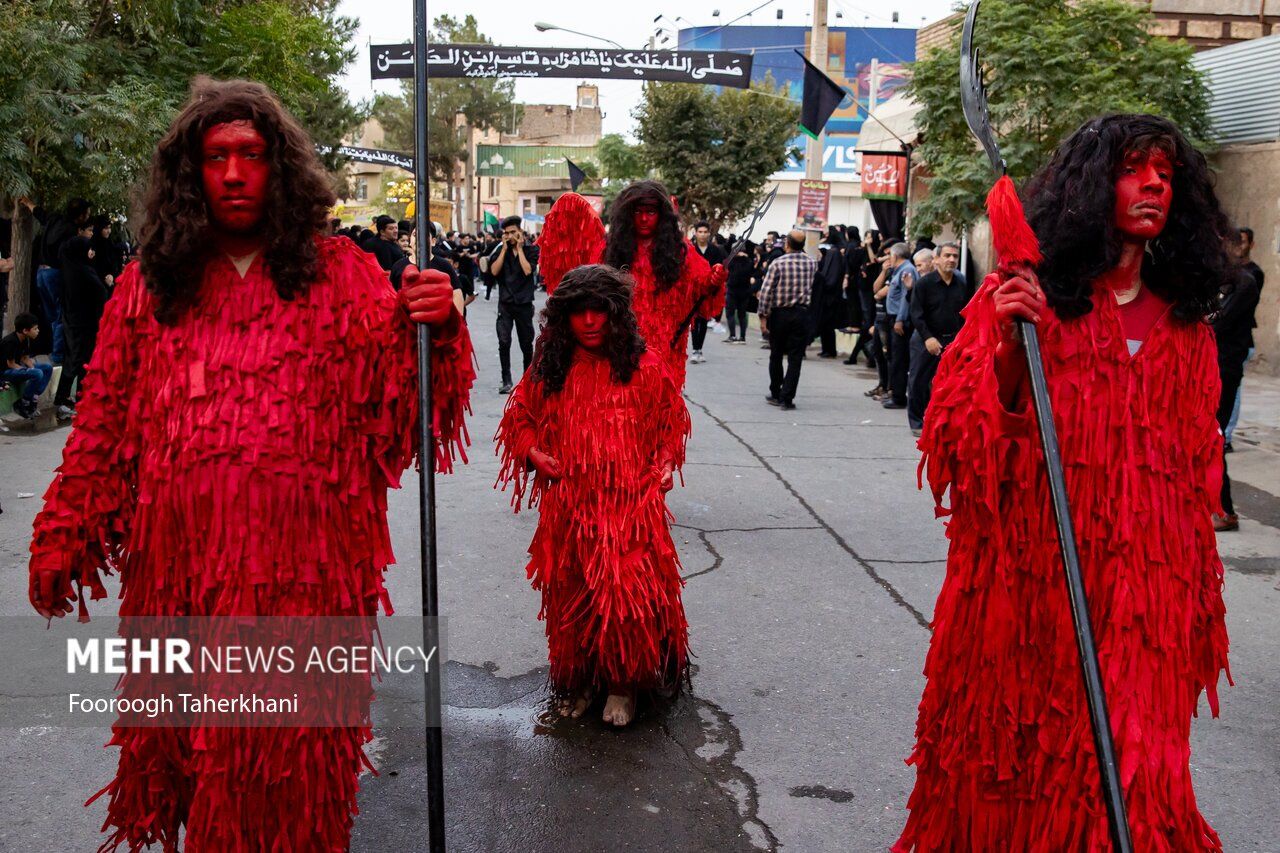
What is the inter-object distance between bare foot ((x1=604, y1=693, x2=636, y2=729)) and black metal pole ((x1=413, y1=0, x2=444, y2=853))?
1.79 meters

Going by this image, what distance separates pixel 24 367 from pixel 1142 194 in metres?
9.80

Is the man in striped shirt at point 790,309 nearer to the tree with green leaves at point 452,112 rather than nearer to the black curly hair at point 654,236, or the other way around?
the black curly hair at point 654,236

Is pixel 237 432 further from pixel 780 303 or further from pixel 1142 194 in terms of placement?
pixel 780 303

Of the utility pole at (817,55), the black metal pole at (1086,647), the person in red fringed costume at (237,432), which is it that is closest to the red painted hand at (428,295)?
the person in red fringed costume at (237,432)

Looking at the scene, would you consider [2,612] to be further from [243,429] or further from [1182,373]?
[1182,373]

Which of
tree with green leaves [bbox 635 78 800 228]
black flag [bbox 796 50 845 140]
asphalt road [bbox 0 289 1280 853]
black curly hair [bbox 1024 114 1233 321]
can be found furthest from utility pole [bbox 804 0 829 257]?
black curly hair [bbox 1024 114 1233 321]

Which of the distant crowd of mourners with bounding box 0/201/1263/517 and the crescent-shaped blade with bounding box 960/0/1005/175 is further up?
the crescent-shaped blade with bounding box 960/0/1005/175

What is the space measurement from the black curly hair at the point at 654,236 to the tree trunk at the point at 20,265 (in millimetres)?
7049

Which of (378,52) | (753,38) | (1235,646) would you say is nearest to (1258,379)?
(1235,646)

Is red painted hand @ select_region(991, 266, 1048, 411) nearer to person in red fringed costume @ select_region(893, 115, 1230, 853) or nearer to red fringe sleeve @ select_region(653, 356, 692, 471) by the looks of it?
person in red fringed costume @ select_region(893, 115, 1230, 853)

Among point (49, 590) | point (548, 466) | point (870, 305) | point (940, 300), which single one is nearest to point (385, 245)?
point (940, 300)

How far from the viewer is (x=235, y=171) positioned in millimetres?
2688

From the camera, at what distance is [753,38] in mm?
70875

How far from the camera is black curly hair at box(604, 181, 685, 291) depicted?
6918mm
